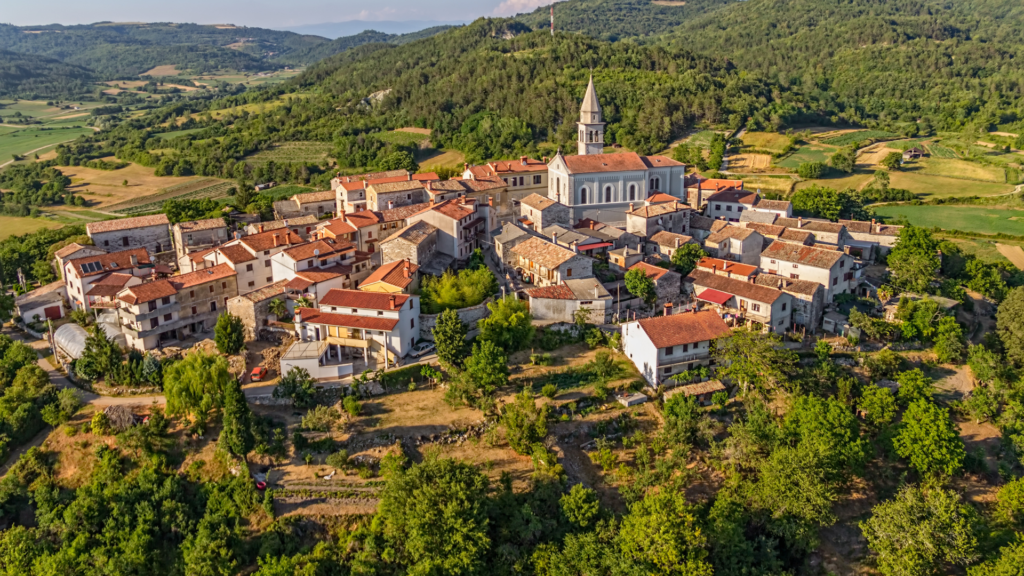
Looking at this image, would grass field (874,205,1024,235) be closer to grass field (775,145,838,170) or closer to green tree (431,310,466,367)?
grass field (775,145,838,170)

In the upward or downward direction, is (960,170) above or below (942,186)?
above

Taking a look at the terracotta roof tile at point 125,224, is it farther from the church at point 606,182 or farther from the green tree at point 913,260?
the green tree at point 913,260

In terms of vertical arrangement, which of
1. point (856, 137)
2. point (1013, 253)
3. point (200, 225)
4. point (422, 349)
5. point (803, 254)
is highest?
point (856, 137)

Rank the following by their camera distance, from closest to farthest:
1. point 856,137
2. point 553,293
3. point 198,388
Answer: point 198,388 < point 553,293 < point 856,137

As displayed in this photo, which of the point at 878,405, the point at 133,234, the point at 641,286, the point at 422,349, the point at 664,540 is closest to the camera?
the point at 664,540

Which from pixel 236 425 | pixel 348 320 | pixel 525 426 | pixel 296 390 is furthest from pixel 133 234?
pixel 525 426

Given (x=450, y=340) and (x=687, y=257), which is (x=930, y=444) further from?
(x=450, y=340)

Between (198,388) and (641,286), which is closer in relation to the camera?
(198,388)
